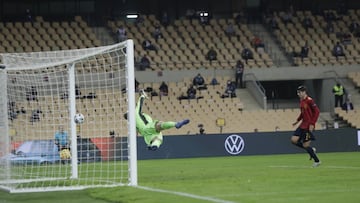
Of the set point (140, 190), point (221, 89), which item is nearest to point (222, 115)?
point (221, 89)

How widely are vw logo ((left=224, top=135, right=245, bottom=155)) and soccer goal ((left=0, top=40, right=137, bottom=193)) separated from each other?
998 centimetres

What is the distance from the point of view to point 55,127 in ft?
74.5

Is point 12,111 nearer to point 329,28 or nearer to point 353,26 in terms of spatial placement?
point 329,28

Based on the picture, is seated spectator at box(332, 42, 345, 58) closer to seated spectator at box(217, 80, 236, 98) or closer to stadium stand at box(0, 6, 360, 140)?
stadium stand at box(0, 6, 360, 140)

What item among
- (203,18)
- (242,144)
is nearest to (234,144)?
(242,144)

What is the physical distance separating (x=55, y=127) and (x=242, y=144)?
15294 mm

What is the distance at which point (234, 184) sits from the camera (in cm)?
1605

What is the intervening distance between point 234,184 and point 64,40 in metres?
31.6

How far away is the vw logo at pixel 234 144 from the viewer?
3669 centimetres

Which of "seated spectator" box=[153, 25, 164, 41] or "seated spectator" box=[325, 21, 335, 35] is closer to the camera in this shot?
"seated spectator" box=[153, 25, 164, 41]

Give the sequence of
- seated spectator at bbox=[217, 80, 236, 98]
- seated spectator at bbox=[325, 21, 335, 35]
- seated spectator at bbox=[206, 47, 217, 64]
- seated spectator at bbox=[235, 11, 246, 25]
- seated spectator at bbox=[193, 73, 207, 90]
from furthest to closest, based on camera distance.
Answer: seated spectator at bbox=[235, 11, 246, 25]
seated spectator at bbox=[325, 21, 335, 35]
seated spectator at bbox=[206, 47, 217, 64]
seated spectator at bbox=[193, 73, 207, 90]
seated spectator at bbox=[217, 80, 236, 98]

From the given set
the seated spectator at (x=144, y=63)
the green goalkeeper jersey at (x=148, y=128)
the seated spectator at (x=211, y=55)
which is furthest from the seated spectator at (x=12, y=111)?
the seated spectator at (x=211, y=55)

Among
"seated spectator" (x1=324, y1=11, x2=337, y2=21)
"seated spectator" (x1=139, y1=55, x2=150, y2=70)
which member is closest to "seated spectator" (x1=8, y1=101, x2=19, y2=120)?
"seated spectator" (x1=139, y1=55, x2=150, y2=70)

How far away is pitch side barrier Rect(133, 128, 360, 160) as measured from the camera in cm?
3603
